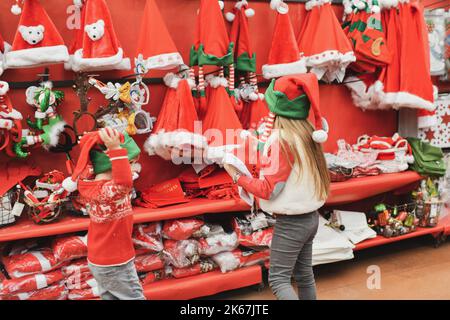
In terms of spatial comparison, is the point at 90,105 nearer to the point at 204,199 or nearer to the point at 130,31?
the point at 130,31

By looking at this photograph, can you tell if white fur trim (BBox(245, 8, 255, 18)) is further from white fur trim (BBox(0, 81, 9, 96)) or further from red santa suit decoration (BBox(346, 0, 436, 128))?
white fur trim (BBox(0, 81, 9, 96))

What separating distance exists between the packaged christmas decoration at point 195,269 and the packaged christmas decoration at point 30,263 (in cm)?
65

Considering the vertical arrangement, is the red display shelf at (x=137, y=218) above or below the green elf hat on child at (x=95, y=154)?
below

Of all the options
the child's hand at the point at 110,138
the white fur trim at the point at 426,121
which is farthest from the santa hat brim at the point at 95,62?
the white fur trim at the point at 426,121

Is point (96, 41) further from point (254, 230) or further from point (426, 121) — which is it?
point (426, 121)

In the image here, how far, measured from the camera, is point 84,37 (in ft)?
7.70

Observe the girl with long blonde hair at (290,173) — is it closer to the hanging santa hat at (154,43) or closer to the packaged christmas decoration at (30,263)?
the hanging santa hat at (154,43)

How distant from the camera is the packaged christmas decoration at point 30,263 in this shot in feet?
7.25

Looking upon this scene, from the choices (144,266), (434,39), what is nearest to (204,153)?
(144,266)

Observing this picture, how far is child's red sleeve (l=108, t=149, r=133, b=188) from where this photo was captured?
67.6 inches

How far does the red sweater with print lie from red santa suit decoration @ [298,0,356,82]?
1.75 metres

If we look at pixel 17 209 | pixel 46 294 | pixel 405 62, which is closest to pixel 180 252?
pixel 46 294

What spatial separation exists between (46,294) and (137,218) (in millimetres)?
598

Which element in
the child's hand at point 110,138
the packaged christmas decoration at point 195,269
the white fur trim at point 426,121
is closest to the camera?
the child's hand at point 110,138
